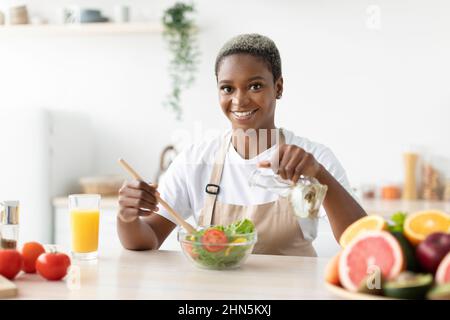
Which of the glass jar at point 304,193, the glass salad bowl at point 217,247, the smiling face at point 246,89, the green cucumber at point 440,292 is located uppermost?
the smiling face at point 246,89

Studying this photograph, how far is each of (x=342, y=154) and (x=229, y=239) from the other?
1.92 meters

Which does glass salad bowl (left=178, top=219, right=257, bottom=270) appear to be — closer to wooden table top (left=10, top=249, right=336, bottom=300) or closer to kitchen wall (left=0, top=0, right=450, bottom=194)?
wooden table top (left=10, top=249, right=336, bottom=300)

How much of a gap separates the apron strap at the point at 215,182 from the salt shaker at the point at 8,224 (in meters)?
0.52

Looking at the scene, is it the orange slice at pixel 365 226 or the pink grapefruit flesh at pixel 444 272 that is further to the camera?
the orange slice at pixel 365 226

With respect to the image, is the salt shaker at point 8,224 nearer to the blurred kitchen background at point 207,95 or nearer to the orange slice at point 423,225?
the orange slice at point 423,225

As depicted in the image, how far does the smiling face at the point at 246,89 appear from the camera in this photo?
5.37ft

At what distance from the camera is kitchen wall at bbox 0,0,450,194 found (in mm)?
2955

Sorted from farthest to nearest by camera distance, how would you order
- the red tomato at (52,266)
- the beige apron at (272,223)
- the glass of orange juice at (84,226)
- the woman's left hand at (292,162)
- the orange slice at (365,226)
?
the beige apron at (272,223), the glass of orange juice at (84,226), the woman's left hand at (292,162), the red tomato at (52,266), the orange slice at (365,226)

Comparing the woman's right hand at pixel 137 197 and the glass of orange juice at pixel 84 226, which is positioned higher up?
the woman's right hand at pixel 137 197

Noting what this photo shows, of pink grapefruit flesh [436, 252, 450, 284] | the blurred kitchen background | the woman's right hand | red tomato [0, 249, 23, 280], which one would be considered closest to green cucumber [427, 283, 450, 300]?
pink grapefruit flesh [436, 252, 450, 284]

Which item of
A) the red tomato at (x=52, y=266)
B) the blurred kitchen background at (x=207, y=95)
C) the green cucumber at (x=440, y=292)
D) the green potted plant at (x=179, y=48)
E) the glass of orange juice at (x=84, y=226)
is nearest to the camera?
the green cucumber at (x=440, y=292)

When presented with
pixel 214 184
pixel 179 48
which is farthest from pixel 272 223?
pixel 179 48

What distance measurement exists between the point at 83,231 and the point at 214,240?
13.1 inches

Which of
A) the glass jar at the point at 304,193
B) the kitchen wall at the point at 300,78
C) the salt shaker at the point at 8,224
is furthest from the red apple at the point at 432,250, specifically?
the kitchen wall at the point at 300,78
